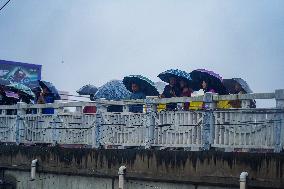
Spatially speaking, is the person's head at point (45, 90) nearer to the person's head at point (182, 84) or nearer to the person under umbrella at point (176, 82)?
the person under umbrella at point (176, 82)

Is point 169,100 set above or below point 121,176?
above

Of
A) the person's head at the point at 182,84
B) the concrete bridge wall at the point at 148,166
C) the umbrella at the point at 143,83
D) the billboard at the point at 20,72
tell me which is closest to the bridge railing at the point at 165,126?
the concrete bridge wall at the point at 148,166

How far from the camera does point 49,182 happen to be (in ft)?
34.2

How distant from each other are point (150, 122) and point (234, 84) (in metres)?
2.76

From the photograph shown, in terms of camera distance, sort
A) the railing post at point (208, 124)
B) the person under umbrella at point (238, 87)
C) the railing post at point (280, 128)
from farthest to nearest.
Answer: the person under umbrella at point (238, 87)
the railing post at point (208, 124)
the railing post at point (280, 128)

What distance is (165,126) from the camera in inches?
335

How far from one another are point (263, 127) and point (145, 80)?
4171 mm

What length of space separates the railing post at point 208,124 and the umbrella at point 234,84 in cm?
220

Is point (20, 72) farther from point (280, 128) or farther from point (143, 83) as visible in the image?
point (280, 128)

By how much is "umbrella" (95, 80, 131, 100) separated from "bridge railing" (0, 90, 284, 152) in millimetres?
1431

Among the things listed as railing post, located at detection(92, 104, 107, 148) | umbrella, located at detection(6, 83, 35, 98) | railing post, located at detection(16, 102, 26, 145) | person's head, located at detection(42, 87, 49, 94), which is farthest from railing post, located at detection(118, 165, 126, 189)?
umbrella, located at detection(6, 83, 35, 98)

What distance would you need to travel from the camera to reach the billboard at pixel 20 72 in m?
39.1

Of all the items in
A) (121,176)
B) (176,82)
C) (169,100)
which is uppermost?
(176,82)

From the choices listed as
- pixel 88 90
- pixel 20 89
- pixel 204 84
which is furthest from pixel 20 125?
pixel 204 84
